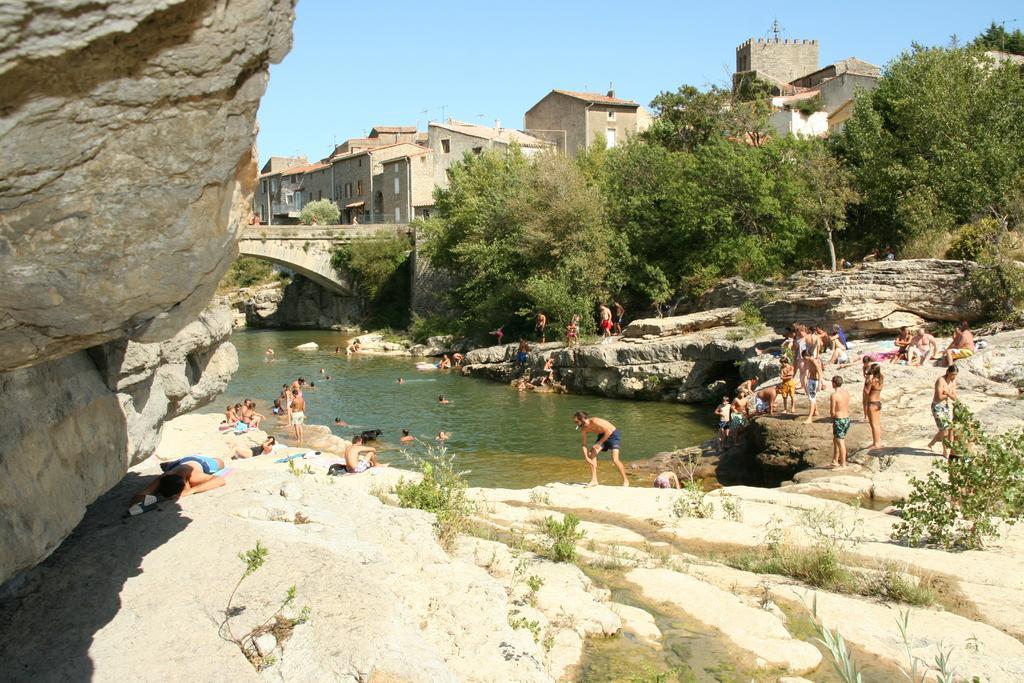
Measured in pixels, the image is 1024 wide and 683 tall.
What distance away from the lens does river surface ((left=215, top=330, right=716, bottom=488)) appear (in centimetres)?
1741

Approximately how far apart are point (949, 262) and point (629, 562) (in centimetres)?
1600

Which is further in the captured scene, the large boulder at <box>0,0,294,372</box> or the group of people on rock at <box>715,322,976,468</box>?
the group of people on rock at <box>715,322,976,468</box>

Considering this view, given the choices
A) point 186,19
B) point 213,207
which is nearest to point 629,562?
point 213,207

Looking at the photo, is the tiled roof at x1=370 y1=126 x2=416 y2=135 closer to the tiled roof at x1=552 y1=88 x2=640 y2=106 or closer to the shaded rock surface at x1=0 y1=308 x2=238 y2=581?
the tiled roof at x1=552 y1=88 x2=640 y2=106

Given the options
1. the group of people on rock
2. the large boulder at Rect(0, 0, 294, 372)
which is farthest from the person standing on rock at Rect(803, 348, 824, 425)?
the large boulder at Rect(0, 0, 294, 372)

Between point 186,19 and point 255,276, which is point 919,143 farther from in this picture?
point 255,276

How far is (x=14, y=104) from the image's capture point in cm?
279

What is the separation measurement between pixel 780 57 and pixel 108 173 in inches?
2892

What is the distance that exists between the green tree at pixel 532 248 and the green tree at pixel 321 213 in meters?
24.5

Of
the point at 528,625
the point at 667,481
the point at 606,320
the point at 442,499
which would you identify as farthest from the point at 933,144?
the point at 528,625

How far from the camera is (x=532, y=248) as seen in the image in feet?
105

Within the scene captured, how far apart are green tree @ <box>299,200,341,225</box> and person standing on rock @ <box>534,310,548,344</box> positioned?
31717mm

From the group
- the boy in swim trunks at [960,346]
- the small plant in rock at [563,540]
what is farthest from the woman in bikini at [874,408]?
the small plant in rock at [563,540]

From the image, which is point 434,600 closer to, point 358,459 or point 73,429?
point 73,429
